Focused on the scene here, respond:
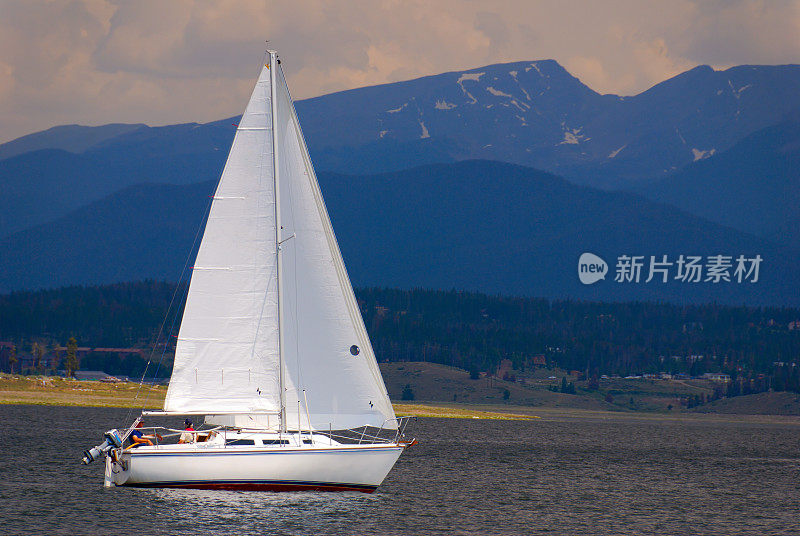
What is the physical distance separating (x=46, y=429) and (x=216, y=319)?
209ft

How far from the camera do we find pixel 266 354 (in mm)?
59781

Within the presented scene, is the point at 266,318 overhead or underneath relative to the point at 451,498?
overhead

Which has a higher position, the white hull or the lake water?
the white hull

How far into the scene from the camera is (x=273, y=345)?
5991 centimetres

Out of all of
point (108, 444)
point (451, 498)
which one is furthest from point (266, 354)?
point (451, 498)

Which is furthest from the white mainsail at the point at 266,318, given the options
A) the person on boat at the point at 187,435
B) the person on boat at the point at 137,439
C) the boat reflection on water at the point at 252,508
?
the boat reflection on water at the point at 252,508

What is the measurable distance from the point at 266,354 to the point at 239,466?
5963 millimetres

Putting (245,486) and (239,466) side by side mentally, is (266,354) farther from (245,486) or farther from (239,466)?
(245,486)

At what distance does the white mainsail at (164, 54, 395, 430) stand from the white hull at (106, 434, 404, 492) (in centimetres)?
192

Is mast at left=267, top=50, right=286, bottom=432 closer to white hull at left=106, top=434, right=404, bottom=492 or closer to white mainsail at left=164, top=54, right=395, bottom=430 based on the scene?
white mainsail at left=164, top=54, right=395, bottom=430

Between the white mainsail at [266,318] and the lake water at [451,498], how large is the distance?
16.7ft

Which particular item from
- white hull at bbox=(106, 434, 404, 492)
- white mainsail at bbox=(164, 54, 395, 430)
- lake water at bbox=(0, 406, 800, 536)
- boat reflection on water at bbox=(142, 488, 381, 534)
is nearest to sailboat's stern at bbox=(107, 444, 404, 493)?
white hull at bbox=(106, 434, 404, 492)

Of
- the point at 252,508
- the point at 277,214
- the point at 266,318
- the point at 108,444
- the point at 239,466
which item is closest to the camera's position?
the point at 239,466

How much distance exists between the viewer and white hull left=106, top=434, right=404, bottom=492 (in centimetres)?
5797
